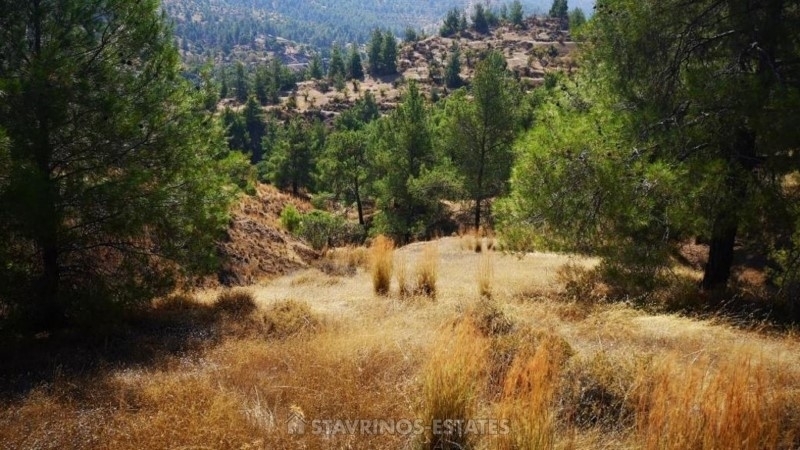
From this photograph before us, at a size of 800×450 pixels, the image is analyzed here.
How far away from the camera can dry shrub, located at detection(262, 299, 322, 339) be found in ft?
22.0

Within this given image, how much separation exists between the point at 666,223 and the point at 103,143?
8.08 metres

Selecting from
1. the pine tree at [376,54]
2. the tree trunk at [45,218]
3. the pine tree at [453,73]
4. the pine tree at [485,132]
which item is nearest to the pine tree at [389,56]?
the pine tree at [376,54]

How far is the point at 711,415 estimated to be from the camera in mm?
2961

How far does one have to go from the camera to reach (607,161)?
8148mm

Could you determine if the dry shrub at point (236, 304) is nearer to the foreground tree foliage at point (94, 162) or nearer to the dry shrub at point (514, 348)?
the foreground tree foliage at point (94, 162)

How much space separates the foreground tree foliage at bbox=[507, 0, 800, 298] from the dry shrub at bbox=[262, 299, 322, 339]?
4506 millimetres

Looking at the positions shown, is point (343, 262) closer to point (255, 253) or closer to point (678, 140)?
point (255, 253)

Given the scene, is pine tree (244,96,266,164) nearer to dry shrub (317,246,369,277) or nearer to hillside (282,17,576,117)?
hillside (282,17,576,117)

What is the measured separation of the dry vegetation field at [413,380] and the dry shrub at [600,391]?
0.06ft

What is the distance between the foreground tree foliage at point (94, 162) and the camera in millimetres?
5910

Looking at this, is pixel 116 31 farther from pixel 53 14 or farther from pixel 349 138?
pixel 349 138

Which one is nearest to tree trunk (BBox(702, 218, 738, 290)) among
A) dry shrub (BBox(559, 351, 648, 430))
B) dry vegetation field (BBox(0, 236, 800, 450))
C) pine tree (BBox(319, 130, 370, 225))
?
dry vegetation field (BBox(0, 236, 800, 450))

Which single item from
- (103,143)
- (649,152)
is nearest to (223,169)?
(103,143)

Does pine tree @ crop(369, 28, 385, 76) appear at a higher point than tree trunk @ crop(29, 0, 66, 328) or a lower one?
higher
